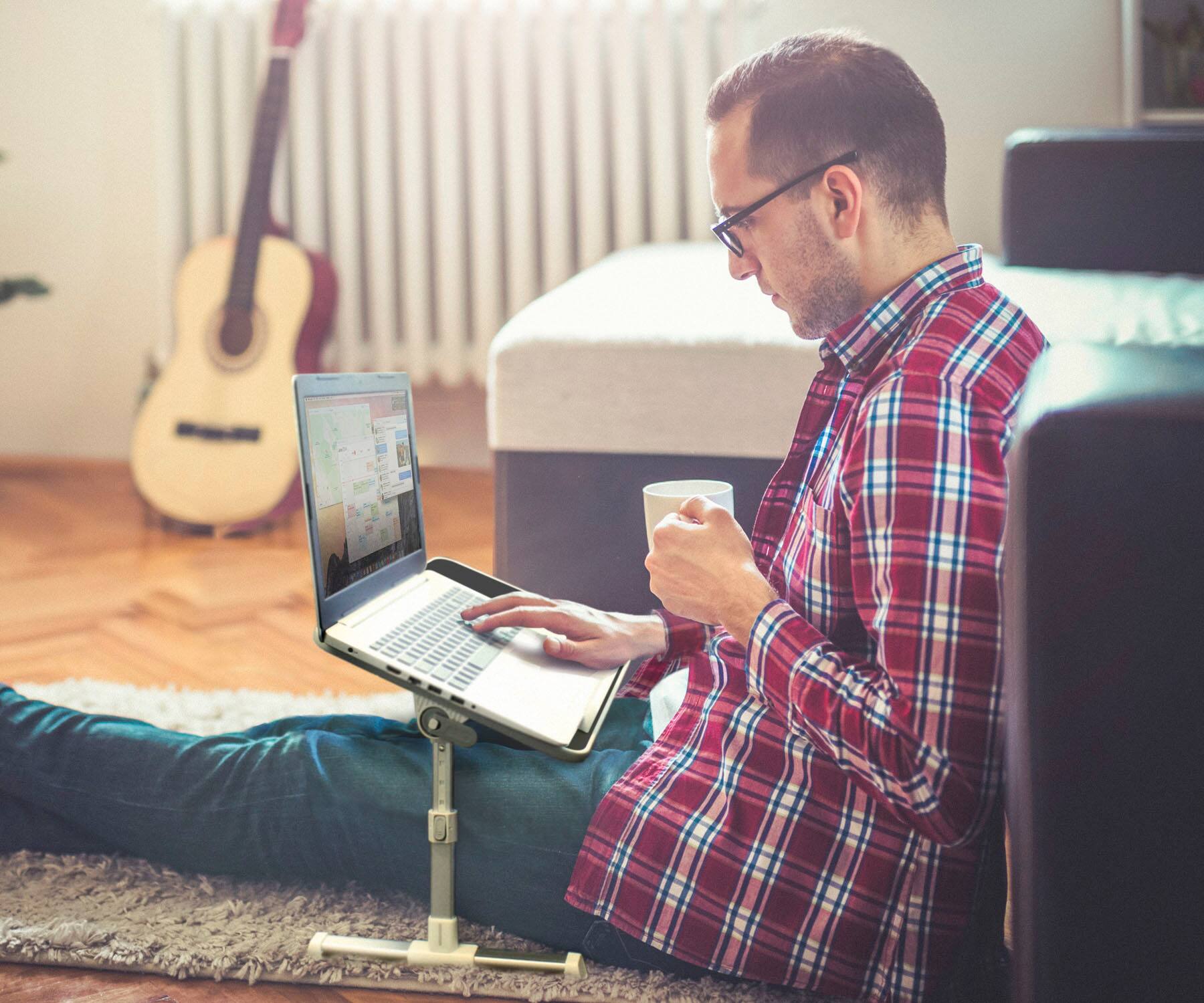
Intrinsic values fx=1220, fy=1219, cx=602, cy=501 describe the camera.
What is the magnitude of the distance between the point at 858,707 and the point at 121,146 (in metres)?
2.85

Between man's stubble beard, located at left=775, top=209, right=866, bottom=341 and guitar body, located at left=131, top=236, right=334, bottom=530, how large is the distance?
1.80 m

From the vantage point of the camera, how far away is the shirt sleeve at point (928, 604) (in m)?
0.68

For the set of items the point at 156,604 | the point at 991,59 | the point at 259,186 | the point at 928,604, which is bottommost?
the point at 156,604

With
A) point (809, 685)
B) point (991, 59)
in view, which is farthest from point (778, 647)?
point (991, 59)

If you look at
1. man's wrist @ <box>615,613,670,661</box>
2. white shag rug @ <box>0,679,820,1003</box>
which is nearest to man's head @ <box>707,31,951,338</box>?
man's wrist @ <box>615,613,670,661</box>

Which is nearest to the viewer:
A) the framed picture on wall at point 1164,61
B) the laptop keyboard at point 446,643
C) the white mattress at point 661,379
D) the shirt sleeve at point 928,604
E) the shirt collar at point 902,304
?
the shirt sleeve at point 928,604

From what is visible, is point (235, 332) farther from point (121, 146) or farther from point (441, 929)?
point (441, 929)

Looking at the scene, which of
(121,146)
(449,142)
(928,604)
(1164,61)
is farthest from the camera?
(121,146)

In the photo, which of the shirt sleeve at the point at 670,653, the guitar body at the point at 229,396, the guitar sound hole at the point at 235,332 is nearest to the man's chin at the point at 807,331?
the shirt sleeve at the point at 670,653

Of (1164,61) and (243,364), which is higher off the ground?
(1164,61)

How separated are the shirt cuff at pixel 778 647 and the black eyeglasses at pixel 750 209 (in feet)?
0.84

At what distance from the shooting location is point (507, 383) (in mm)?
1463

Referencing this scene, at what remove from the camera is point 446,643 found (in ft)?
3.20

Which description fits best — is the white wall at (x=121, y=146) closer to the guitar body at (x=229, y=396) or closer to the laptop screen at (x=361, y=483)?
the guitar body at (x=229, y=396)
